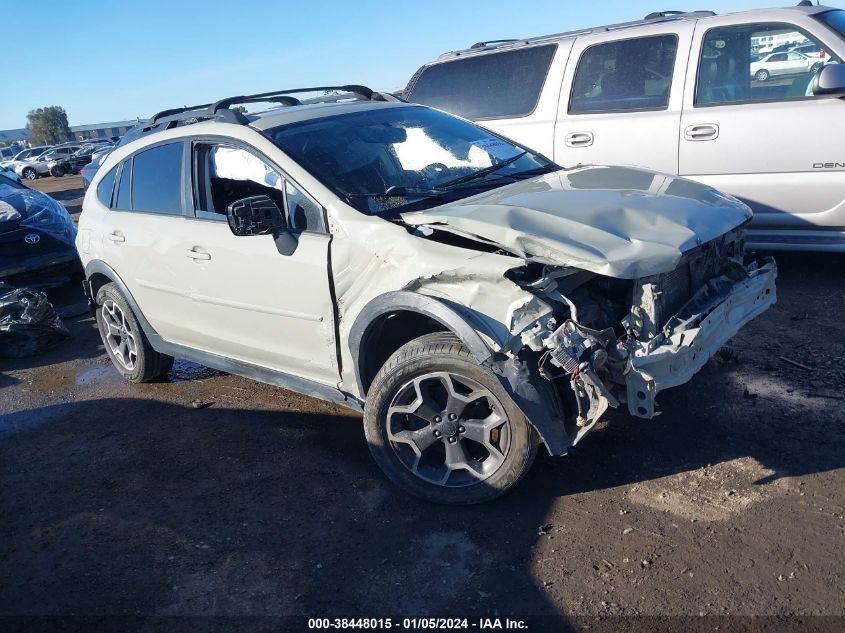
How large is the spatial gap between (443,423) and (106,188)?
340 centimetres

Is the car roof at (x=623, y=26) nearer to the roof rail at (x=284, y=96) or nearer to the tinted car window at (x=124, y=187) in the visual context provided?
the roof rail at (x=284, y=96)

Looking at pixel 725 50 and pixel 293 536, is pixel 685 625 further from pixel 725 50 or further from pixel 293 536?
pixel 725 50

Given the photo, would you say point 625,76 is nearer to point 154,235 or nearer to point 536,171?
point 536,171

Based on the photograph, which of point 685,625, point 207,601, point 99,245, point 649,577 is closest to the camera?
point 685,625

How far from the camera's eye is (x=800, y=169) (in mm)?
5301

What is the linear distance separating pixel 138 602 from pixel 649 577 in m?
2.06

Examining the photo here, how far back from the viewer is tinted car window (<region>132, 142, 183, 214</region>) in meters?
4.43

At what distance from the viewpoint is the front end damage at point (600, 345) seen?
111 inches

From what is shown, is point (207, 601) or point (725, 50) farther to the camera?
point (725, 50)

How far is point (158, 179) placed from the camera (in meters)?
4.62

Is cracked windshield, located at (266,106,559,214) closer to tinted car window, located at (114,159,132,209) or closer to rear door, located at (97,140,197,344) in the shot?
rear door, located at (97,140,197,344)

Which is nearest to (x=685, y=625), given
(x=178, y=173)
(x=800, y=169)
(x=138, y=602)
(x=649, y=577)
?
(x=649, y=577)

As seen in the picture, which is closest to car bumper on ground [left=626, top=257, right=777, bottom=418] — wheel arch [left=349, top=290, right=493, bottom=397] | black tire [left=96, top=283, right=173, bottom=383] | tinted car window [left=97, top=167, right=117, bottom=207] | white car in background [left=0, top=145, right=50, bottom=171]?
wheel arch [left=349, top=290, right=493, bottom=397]

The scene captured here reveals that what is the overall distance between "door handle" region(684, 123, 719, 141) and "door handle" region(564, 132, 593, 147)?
0.81 m
